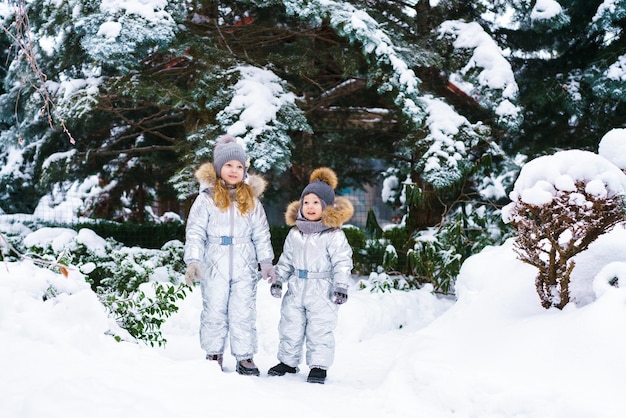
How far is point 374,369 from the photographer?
15.2ft

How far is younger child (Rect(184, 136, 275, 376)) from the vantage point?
4105 mm

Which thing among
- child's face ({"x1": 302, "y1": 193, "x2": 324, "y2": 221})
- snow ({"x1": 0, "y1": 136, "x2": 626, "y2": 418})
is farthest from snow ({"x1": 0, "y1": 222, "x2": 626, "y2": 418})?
child's face ({"x1": 302, "y1": 193, "x2": 324, "y2": 221})

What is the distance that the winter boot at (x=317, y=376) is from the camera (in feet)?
13.3

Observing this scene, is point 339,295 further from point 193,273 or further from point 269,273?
point 193,273

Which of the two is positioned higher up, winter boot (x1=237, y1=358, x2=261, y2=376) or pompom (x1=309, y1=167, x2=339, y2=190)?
pompom (x1=309, y1=167, x2=339, y2=190)

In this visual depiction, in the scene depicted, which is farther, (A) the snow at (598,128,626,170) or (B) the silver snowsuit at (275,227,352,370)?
(B) the silver snowsuit at (275,227,352,370)

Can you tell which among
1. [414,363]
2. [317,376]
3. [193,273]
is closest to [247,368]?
[317,376]

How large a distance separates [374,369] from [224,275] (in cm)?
146

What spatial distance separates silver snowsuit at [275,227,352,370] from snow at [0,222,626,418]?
23cm

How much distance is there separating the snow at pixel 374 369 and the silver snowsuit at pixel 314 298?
0.76ft

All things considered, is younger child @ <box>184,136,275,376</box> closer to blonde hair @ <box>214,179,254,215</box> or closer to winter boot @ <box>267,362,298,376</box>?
blonde hair @ <box>214,179,254,215</box>

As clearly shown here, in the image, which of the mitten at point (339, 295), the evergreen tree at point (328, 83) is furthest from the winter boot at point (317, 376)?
the evergreen tree at point (328, 83)

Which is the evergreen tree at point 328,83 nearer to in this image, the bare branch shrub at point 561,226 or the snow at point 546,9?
the snow at point 546,9

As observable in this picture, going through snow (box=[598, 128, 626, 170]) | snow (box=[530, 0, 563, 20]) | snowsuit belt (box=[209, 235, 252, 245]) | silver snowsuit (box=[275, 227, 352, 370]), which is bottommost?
silver snowsuit (box=[275, 227, 352, 370])
